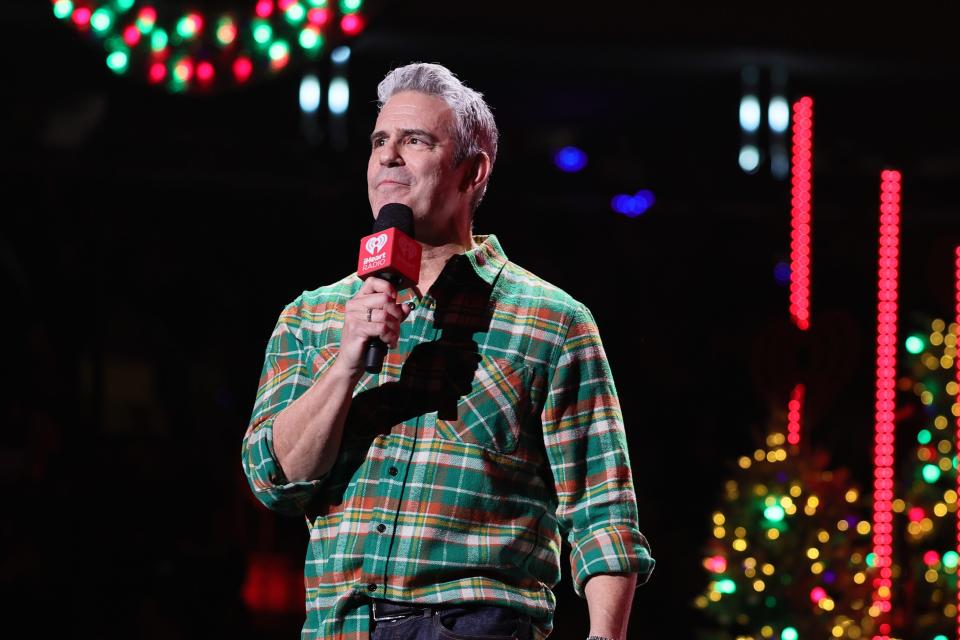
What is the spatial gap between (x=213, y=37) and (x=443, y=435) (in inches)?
73.2

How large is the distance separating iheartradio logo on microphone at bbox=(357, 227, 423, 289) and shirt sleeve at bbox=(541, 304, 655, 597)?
27cm

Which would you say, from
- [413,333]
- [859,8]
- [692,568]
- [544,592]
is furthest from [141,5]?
[859,8]

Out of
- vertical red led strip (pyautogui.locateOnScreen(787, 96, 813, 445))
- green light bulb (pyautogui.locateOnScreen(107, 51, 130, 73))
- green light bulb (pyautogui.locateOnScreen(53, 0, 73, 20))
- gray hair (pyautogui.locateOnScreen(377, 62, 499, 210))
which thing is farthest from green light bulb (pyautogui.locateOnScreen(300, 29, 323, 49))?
vertical red led strip (pyautogui.locateOnScreen(787, 96, 813, 445))

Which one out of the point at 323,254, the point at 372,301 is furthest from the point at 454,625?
the point at 323,254

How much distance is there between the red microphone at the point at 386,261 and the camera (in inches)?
60.7

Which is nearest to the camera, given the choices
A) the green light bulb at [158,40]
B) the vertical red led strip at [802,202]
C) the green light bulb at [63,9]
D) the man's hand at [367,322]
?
the man's hand at [367,322]

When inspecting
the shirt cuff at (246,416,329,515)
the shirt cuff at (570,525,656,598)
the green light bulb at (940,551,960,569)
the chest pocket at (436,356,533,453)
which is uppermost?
the chest pocket at (436,356,533,453)

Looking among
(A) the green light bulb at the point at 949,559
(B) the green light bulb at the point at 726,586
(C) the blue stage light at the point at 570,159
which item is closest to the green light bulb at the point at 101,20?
(B) the green light bulb at the point at 726,586

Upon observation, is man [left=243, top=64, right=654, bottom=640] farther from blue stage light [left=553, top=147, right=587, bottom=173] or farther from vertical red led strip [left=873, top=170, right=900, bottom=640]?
blue stage light [left=553, top=147, right=587, bottom=173]

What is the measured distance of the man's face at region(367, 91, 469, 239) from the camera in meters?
1.71

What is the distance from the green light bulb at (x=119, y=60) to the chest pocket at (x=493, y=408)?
69.2 inches

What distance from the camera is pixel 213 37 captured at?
10.4 feet

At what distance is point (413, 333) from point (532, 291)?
178 mm

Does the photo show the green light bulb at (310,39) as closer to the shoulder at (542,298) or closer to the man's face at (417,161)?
the man's face at (417,161)
